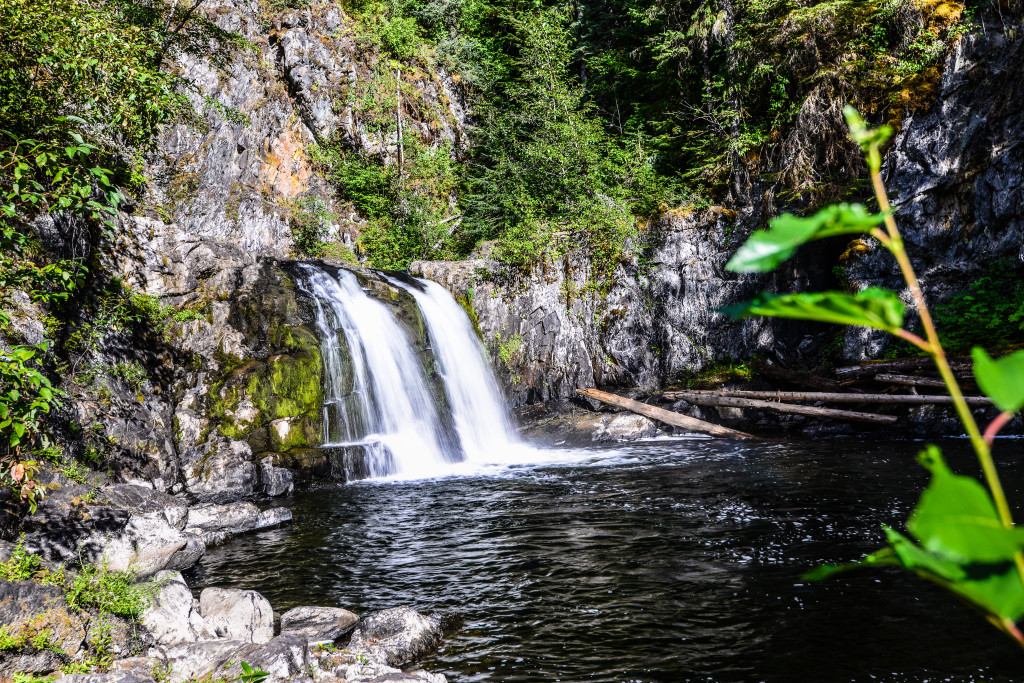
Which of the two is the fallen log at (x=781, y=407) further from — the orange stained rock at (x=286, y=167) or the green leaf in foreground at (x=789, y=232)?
the orange stained rock at (x=286, y=167)

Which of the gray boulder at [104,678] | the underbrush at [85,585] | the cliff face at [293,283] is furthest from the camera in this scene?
the cliff face at [293,283]

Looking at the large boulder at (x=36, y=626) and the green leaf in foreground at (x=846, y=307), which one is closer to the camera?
the green leaf in foreground at (x=846, y=307)

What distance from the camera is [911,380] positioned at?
34.2 ft

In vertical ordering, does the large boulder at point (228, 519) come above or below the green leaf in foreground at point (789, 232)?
below

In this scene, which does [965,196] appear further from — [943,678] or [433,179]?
[433,179]

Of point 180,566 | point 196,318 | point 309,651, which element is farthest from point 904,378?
point 196,318

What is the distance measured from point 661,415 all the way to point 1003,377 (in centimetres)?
1249

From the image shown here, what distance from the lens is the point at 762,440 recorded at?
11039mm

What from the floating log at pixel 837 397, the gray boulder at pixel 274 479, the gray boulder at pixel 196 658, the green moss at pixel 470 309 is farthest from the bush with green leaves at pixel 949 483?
the green moss at pixel 470 309

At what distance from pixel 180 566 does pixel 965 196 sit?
48.2 feet

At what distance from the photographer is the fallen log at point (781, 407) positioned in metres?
10.8

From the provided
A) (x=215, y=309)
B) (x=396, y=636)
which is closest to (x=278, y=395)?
(x=215, y=309)

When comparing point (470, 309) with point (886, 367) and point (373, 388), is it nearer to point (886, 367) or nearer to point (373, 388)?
point (373, 388)

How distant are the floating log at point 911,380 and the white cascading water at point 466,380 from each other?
7.52m
